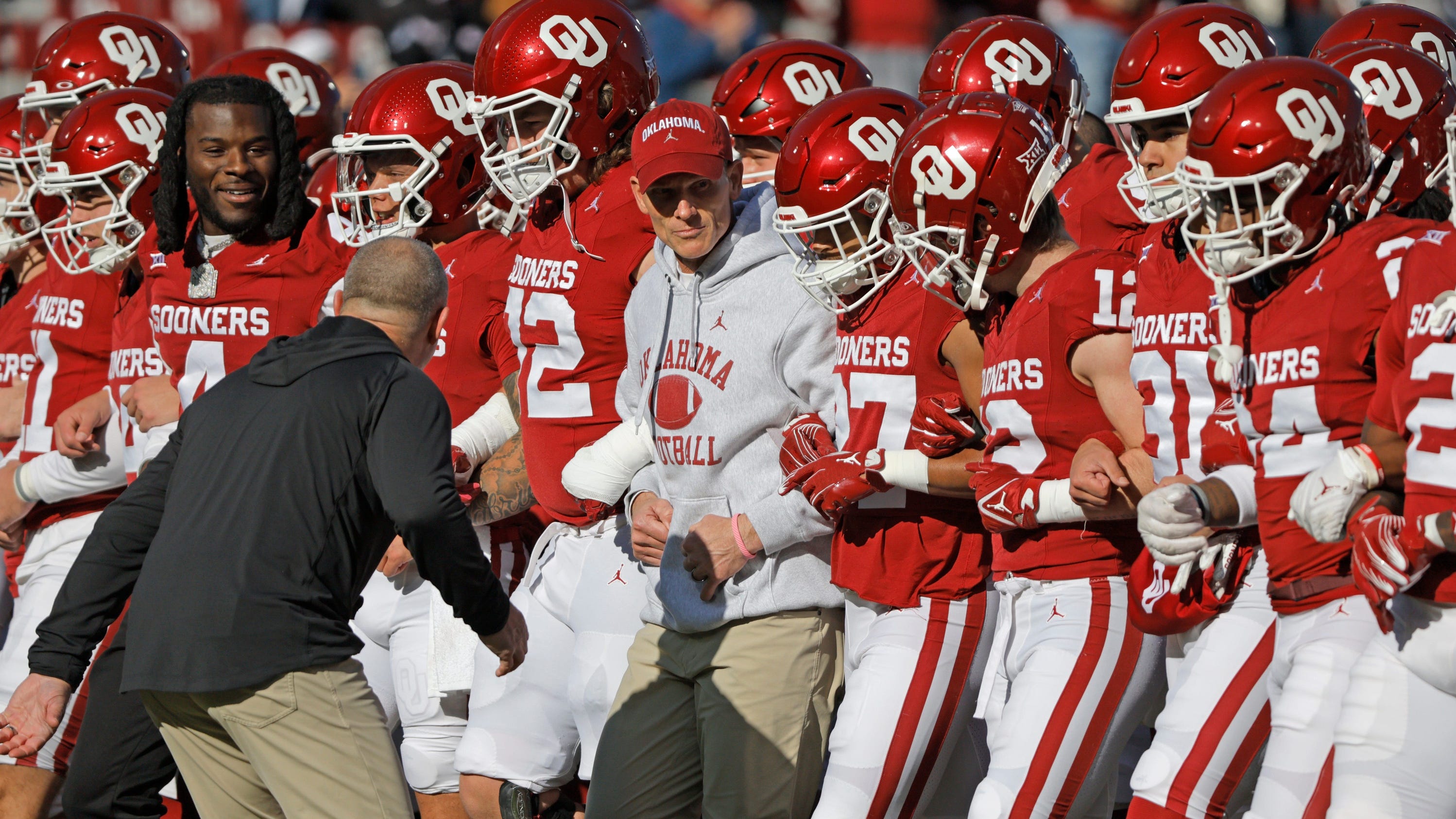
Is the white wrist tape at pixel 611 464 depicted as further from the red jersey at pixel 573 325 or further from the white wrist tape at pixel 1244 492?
the white wrist tape at pixel 1244 492

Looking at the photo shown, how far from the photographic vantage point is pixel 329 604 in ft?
12.2

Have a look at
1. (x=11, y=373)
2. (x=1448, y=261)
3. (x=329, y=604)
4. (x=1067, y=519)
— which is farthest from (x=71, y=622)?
(x=11, y=373)

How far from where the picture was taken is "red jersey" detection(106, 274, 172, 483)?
6.03 metres

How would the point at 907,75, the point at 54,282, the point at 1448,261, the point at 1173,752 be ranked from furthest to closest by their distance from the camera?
1. the point at 907,75
2. the point at 54,282
3. the point at 1173,752
4. the point at 1448,261

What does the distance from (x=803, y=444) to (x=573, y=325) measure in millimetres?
1041

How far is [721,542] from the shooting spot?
4402mm

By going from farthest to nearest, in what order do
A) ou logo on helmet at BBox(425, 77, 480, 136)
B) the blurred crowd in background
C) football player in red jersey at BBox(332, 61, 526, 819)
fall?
1. the blurred crowd in background
2. ou logo on helmet at BBox(425, 77, 480, 136)
3. football player in red jersey at BBox(332, 61, 526, 819)

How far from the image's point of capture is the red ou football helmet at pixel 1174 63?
4.67 m

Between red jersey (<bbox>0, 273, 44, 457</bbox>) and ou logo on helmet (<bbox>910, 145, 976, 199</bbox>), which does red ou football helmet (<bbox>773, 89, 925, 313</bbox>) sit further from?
red jersey (<bbox>0, 273, 44, 457</bbox>)

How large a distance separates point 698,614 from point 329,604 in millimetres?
1090

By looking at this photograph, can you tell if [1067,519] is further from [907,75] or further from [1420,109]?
[907,75]

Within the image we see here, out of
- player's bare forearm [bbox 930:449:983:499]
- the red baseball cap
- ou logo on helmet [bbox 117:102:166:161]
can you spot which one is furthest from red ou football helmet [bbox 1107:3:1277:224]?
ou logo on helmet [bbox 117:102:166:161]

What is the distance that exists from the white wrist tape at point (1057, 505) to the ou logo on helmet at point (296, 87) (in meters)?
4.40

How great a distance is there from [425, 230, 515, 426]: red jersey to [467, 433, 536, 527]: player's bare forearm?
0.86 ft
